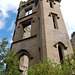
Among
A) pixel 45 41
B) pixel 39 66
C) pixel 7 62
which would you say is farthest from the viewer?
pixel 45 41

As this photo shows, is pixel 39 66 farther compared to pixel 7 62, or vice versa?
pixel 7 62

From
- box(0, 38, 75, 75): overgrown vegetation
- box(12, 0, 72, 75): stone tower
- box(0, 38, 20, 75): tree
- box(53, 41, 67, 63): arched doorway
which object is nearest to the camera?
box(0, 38, 75, 75): overgrown vegetation

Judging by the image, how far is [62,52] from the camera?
855 centimetres

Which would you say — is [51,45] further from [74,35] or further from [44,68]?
[74,35]

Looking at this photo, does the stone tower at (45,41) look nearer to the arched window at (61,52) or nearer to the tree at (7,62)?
the arched window at (61,52)

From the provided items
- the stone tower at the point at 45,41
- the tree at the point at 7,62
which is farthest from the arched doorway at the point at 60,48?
the tree at the point at 7,62

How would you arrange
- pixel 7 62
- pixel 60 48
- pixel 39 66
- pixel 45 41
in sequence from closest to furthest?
1. pixel 39 66
2. pixel 7 62
3. pixel 45 41
4. pixel 60 48

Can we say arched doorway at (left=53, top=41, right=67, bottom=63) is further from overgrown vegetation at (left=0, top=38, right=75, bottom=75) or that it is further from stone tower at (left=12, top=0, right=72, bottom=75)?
overgrown vegetation at (left=0, top=38, right=75, bottom=75)

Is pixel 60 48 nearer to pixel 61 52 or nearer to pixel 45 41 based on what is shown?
pixel 61 52

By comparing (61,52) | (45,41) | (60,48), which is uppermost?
(45,41)

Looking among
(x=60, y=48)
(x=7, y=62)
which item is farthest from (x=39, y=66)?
(x=60, y=48)

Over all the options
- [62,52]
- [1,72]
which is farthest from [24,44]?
[1,72]

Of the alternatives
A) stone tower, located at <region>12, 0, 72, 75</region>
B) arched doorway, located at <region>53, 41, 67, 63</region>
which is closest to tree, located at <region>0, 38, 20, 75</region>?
stone tower, located at <region>12, 0, 72, 75</region>

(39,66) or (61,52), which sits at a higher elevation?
(61,52)
